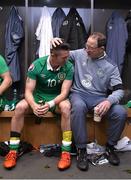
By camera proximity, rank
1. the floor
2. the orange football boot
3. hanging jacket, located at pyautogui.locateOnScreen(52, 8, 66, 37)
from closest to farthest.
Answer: the floor, the orange football boot, hanging jacket, located at pyautogui.locateOnScreen(52, 8, 66, 37)

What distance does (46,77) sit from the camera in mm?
2807

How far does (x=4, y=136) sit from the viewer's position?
303 cm

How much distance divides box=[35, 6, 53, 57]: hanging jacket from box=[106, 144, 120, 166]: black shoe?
137cm

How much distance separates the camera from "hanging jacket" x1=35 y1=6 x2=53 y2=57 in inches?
143

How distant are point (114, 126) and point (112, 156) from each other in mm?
252

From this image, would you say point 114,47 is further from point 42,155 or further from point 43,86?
point 42,155

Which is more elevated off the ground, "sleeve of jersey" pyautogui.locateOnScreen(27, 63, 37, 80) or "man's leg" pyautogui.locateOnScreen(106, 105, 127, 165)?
"sleeve of jersey" pyautogui.locateOnScreen(27, 63, 37, 80)

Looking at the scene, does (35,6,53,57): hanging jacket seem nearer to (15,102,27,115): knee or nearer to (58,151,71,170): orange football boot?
(15,102,27,115): knee

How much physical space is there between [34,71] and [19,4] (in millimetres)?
1567

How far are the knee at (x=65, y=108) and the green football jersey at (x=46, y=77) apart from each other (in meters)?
0.20

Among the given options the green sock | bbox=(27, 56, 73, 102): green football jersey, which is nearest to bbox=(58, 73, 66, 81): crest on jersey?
bbox=(27, 56, 73, 102): green football jersey

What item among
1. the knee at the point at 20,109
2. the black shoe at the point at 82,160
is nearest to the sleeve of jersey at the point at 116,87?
the black shoe at the point at 82,160

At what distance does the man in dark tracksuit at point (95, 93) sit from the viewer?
8.68 ft

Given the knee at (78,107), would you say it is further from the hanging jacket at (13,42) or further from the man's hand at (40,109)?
the hanging jacket at (13,42)
